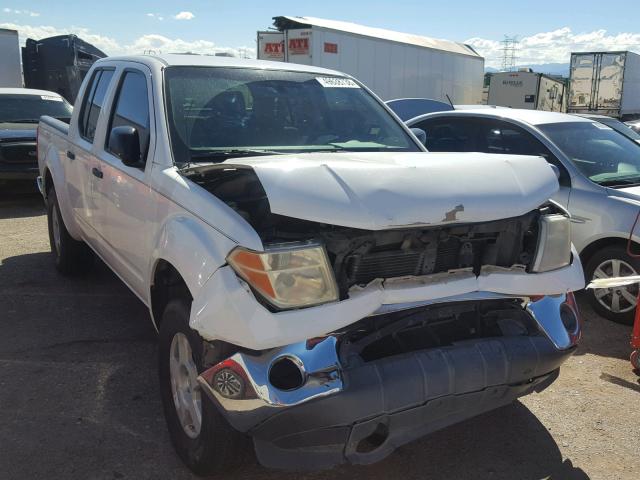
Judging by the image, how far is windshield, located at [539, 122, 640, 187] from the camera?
532cm

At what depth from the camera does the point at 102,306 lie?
5.06m

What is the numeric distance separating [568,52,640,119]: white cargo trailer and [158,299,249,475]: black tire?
2452cm

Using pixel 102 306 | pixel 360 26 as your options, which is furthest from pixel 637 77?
pixel 102 306

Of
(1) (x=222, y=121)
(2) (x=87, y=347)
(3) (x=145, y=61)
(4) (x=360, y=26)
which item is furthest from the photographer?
(4) (x=360, y=26)

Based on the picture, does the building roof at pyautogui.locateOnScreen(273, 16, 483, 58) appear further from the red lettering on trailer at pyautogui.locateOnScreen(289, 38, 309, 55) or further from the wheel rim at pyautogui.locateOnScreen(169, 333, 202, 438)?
the wheel rim at pyautogui.locateOnScreen(169, 333, 202, 438)

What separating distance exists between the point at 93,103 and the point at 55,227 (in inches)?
69.4

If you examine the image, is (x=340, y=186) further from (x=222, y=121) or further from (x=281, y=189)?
(x=222, y=121)

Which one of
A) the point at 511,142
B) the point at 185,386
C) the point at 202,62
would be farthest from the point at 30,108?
the point at 185,386

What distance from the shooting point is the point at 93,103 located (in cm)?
461

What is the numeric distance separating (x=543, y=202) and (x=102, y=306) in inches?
147

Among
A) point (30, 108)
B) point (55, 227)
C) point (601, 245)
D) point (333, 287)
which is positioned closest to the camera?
point (333, 287)

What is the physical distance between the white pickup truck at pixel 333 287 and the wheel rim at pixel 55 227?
2.65 meters

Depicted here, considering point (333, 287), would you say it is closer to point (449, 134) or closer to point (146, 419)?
point (146, 419)

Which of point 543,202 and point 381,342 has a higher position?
point 543,202
